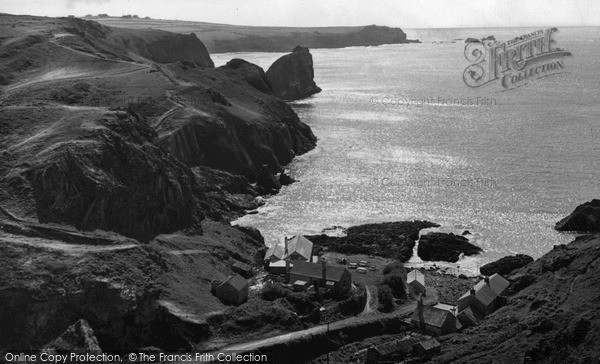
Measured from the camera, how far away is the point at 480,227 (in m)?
88.3

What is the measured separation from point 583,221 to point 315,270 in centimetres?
3770

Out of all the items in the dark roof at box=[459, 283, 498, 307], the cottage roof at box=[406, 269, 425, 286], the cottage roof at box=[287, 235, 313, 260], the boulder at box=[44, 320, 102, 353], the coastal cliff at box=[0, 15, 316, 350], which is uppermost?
the coastal cliff at box=[0, 15, 316, 350]

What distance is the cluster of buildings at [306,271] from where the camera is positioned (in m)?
→ 66.0

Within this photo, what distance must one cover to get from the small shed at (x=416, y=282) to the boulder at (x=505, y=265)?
9.11 meters

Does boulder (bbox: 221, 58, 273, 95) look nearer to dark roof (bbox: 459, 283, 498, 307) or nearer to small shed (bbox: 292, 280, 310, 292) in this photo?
small shed (bbox: 292, 280, 310, 292)

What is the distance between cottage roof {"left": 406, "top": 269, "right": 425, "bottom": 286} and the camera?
68250 millimetres

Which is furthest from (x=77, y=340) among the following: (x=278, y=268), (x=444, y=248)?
(x=444, y=248)

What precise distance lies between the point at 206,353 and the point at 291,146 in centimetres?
7886

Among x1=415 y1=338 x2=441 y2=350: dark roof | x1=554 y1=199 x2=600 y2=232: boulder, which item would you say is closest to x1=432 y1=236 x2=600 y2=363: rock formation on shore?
x1=415 y1=338 x2=441 y2=350: dark roof

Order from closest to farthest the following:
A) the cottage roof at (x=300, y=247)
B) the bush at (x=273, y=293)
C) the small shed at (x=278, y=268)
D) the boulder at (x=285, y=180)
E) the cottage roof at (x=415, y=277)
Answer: the bush at (x=273, y=293) → the cottage roof at (x=415, y=277) → the small shed at (x=278, y=268) → the cottage roof at (x=300, y=247) → the boulder at (x=285, y=180)

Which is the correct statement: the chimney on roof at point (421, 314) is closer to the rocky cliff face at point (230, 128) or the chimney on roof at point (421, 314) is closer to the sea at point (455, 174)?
the sea at point (455, 174)

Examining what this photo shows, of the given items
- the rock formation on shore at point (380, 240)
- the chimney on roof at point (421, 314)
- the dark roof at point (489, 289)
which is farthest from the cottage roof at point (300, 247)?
the dark roof at point (489, 289)

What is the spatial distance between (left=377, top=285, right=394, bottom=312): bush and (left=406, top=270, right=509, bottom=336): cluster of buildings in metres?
2.73

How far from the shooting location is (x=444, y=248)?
3182 inches
